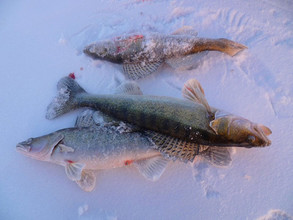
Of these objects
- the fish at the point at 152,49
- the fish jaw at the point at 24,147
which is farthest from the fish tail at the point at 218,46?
the fish jaw at the point at 24,147

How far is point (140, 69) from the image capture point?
3.01 metres

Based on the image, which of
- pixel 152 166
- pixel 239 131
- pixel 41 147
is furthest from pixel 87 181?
pixel 239 131

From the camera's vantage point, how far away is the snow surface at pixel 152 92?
2.46 m

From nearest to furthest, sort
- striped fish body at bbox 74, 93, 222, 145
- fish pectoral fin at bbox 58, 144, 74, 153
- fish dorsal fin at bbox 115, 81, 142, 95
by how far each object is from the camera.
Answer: striped fish body at bbox 74, 93, 222, 145 → fish pectoral fin at bbox 58, 144, 74, 153 → fish dorsal fin at bbox 115, 81, 142, 95

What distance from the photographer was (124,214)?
2.43 m

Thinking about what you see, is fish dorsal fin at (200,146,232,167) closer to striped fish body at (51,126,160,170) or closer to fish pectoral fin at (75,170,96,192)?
striped fish body at (51,126,160,170)

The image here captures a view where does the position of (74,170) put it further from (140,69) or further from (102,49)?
(102,49)

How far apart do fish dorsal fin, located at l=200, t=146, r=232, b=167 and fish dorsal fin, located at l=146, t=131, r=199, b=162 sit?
0.18 meters

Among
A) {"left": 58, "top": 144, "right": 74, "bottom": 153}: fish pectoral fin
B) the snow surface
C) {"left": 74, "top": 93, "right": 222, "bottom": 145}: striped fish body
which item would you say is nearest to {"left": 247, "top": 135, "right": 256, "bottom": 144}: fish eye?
{"left": 74, "top": 93, "right": 222, "bottom": 145}: striped fish body

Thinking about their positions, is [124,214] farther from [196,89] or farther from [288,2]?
[288,2]

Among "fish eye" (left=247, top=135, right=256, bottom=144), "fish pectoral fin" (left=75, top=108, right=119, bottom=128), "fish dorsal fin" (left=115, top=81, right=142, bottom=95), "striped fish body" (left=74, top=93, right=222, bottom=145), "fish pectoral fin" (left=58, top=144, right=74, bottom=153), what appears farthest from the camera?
"fish dorsal fin" (left=115, top=81, right=142, bottom=95)

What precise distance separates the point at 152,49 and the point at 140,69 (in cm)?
29

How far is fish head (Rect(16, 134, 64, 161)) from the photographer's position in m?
2.42

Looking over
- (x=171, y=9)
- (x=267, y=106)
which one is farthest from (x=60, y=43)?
(x=267, y=106)
